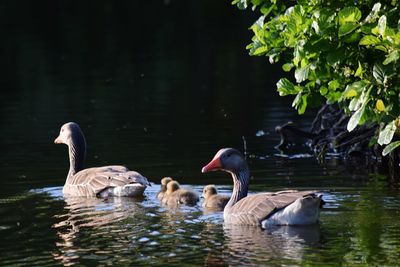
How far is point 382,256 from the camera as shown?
12.6 m

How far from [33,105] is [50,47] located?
14.8 m

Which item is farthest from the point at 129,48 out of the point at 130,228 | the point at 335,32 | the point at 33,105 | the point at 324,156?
the point at 335,32

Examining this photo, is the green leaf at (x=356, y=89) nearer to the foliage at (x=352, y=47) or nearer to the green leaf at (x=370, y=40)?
the foliage at (x=352, y=47)

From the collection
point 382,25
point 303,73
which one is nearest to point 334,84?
point 303,73

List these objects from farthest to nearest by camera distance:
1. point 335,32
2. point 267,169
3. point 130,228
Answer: point 267,169 < point 130,228 < point 335,32

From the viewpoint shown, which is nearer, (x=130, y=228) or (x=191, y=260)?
(x=191, y=260)

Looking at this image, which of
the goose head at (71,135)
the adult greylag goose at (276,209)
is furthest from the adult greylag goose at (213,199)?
the goose head at (71,135)

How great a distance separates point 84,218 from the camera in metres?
15.9

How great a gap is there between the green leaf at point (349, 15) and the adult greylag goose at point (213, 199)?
17.8 ft

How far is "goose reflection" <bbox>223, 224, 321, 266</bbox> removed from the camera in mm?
12742

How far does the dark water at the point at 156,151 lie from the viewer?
13.4m

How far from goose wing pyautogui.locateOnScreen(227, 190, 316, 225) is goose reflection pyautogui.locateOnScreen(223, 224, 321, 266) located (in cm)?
15

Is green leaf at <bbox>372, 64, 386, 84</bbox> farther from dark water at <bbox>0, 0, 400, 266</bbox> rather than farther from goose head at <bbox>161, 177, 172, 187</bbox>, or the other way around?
goose head at <bbox>161, 177, 172, 187</bbox>

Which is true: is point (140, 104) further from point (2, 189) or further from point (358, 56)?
point (358, 56)
